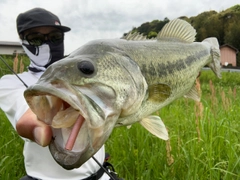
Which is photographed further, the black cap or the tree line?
the tree line

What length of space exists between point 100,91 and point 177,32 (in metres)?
0.92

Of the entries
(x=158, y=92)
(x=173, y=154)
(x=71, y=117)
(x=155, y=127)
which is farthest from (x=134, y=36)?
(x=173, y=154)

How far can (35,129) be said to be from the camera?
108cm

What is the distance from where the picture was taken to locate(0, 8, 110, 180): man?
1754 millimetres

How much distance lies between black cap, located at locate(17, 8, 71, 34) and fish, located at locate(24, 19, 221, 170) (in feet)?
2.12

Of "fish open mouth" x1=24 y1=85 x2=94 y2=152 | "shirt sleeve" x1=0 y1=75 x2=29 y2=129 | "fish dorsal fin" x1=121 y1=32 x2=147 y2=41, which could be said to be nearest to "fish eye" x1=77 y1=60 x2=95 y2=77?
"fish open mouth" x1=24 y1=85 x2=94 y2=152

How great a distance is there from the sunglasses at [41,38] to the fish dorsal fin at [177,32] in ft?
2.09

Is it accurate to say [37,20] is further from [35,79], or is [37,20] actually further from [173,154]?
[173,154]

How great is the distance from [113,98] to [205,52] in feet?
3.63

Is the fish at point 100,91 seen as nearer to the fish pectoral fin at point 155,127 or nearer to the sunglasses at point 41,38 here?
the fish pectoral fin at point 155,127

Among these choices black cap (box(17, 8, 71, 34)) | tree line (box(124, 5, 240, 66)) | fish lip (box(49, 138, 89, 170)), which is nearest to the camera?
fish lip (box(49, 138, 89, 170))

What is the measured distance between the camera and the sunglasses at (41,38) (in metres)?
1.96

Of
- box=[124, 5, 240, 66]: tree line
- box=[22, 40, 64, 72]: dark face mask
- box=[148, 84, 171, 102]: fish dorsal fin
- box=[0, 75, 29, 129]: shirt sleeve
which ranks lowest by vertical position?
box=[124, 5, 240, 66]: tree line

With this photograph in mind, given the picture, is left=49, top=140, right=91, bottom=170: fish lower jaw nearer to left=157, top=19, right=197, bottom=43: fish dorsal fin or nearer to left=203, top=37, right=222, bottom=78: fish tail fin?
left=157, top=19, right=197, bottom=43: fish dorsal fin
